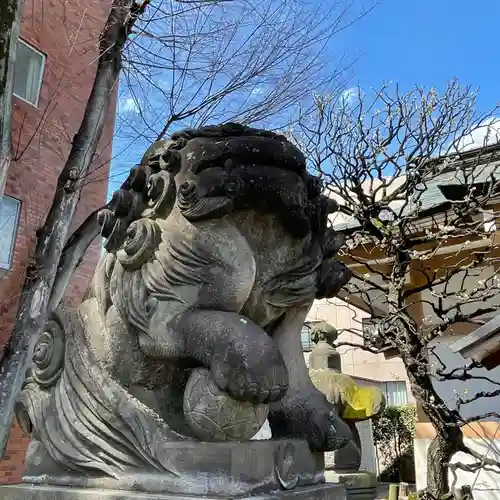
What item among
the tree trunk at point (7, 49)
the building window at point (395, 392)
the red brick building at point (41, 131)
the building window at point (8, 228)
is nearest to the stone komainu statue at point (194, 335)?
the tree trunk at point (7, 49)

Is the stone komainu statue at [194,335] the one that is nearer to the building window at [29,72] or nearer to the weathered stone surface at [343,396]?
the weathered stone surface at [343,396]

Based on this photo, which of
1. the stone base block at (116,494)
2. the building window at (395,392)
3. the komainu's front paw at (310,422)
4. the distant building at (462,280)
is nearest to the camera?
the stone base block at (116,494)

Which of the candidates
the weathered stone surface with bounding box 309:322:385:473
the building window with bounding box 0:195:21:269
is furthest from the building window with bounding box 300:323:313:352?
the building window with bounding box 0:195:21:269

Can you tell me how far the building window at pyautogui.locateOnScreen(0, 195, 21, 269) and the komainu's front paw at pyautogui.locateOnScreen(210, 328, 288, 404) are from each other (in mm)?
7347

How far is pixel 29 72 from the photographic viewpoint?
8.85 meters

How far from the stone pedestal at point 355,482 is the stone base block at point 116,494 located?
3.00 meters

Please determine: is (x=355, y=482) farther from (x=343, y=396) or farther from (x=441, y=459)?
(x=441, y=459)

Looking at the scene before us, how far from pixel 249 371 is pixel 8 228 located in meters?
7.71

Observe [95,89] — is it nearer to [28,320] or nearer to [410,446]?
[28,320]

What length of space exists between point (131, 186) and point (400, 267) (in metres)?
4.30

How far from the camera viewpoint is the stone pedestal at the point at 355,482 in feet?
15.0

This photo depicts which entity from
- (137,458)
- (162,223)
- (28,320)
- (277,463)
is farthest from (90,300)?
(28,320)

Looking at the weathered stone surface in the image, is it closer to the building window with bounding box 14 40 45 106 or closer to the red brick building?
the red brick building

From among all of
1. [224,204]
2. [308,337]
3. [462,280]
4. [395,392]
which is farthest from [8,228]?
[395,392]
